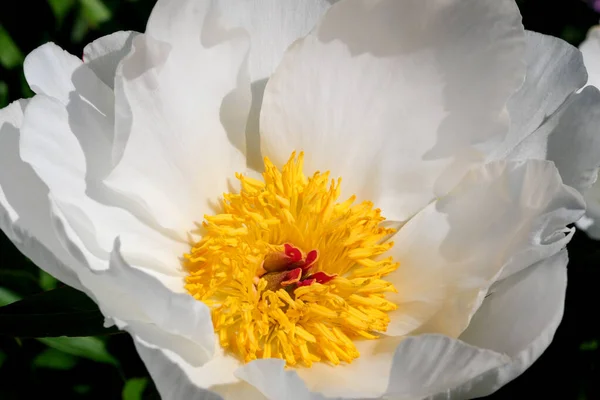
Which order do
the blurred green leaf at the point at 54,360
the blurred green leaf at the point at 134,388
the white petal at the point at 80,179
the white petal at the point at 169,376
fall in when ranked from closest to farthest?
the white petal at the point at 169,376
the white petal at the point at 80,179
the blurred green leaf at the point at 134,388
the blurred green leaf at the point at 54,360

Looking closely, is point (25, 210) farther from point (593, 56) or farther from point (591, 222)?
point (593, 56)

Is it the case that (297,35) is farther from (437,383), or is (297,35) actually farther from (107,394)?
(107,394)

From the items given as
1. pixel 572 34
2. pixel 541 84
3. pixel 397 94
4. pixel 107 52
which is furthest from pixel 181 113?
pixel 572 34

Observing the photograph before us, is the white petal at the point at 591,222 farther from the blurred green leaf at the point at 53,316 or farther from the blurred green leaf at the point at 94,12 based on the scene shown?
the blurred green leaf at the point at 94,12

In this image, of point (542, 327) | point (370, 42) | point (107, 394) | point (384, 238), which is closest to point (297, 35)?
point (370, 42)

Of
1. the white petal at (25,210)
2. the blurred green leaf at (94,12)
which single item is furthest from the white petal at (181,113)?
the blurred green leaf at (94,12)

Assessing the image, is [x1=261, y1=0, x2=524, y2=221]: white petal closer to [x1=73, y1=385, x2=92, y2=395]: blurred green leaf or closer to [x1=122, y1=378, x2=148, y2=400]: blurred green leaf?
[x1=122, y1=378, x2=148, y2=400]: blurred green leaf
